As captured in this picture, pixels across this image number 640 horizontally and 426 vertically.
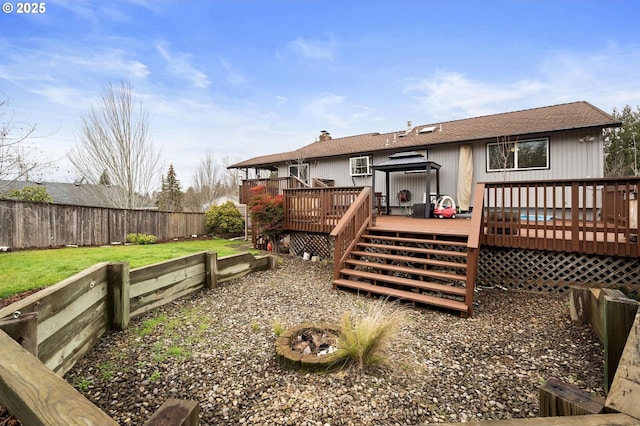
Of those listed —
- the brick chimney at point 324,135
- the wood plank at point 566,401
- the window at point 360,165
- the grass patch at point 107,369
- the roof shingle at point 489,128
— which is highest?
the brick chimney at point 324,135

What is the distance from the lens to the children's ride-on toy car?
9500 millimetres

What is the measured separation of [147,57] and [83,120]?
5.30 m

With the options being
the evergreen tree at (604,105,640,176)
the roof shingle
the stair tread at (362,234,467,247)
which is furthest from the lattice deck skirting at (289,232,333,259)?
the evergreen tree at (604,105,640,176)

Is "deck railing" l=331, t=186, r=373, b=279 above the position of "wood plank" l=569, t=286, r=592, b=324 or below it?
above

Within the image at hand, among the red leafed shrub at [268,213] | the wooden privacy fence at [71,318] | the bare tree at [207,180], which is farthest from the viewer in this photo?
the bare tree at [207,180]

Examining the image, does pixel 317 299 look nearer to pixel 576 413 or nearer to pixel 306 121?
pixel 576 413

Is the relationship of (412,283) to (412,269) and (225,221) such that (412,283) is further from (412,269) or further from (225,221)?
(225,221)

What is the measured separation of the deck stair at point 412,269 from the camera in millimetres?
4711

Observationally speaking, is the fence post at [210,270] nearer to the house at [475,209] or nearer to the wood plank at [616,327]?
the house at [475,209]

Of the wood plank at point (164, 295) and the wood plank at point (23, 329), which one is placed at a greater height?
the wood plank at point (23, 329)

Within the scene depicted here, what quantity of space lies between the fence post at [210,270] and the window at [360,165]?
29.5 feet

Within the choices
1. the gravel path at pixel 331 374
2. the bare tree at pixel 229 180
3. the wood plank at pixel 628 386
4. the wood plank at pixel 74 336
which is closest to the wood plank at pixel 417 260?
the gravel path at pixel 331 374

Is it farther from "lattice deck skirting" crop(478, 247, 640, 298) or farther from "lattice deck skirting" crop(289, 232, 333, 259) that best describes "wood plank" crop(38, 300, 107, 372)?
"lattice deck skirting" crop(478, 247, 640, 298)

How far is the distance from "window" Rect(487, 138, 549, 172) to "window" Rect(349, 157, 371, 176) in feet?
15.4
